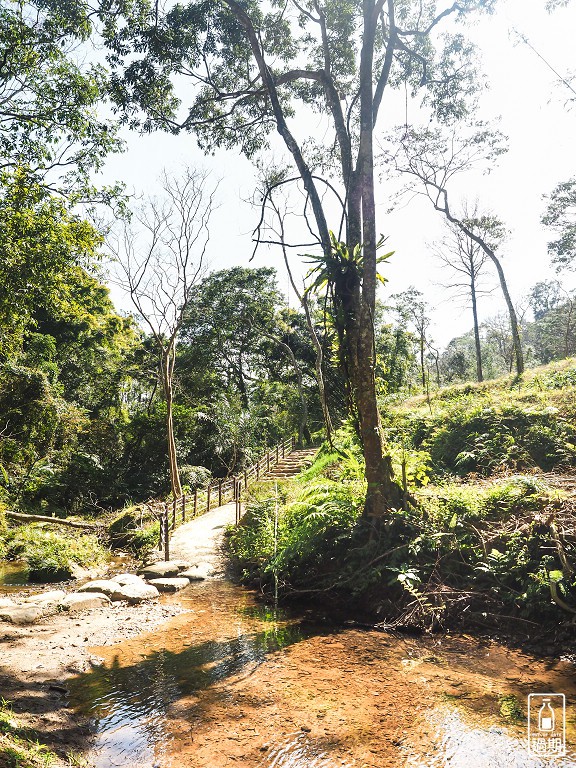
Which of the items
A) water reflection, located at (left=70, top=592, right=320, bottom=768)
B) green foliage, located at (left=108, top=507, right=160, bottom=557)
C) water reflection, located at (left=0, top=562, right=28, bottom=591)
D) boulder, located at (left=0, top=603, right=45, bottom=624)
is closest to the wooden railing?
green foliage, located at (left=108, top=507, right=160, bottom=557)

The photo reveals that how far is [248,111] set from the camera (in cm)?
1120

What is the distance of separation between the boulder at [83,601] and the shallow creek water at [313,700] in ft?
6.96

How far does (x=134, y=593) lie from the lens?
853 cm

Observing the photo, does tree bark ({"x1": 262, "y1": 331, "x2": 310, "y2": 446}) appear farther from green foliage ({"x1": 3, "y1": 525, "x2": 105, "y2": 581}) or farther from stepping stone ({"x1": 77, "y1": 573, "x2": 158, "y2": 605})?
stepping stone ({"x1": 77, "y1": 573, "x2": 158, "y2": 605})

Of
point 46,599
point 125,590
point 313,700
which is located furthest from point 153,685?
point 46,599

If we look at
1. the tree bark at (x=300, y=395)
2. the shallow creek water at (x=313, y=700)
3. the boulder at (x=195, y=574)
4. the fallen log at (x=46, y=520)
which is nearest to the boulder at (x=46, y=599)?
the boulder at (x=195, y=574)

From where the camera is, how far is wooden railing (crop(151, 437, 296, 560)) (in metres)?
13.9

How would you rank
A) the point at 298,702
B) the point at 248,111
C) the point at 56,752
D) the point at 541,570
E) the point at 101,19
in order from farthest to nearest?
the point at 248,111, the point at 101,19, the point at 541,570, the point at 298,702, the point at 56,752

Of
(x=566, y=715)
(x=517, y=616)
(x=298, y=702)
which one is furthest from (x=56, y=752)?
(x=517, y=616)

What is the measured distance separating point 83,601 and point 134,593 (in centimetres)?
87

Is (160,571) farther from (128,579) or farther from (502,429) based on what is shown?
(502,429)

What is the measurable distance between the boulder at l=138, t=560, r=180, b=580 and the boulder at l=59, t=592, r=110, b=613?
170cm

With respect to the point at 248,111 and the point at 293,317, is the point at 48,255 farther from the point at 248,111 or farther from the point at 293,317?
the point at 293,317

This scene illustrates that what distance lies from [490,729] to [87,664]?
4350 millimetres
